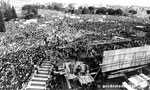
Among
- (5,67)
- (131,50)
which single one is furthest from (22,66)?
(131,50)

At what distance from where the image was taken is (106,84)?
35.0 feet

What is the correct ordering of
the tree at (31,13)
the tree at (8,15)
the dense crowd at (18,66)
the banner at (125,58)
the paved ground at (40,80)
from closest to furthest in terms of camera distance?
the banner at (125,58), the paved ground at (40,80), the dense crowd at (18,66), the tree at (8,15), the tree at (31,13)

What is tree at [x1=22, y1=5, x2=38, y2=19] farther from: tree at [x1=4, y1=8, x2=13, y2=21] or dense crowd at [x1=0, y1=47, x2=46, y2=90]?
dense crowd at [x1=0, y1=47, x2=46, y2=90]

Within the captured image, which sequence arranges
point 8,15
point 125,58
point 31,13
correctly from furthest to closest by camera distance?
point 31,13
point 8,15
point 125,58

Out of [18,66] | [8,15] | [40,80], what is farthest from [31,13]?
[40,80]

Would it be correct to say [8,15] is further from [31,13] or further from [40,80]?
[40,80]

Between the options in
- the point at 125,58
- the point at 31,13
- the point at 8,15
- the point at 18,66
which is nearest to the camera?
the point at 125,58

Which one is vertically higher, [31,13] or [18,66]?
[31,13]

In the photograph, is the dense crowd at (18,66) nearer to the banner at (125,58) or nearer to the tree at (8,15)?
the banner at (125,58)

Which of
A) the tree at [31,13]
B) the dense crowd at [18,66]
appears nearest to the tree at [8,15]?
the tree at [31,13]

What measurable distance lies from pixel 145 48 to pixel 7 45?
778 inches

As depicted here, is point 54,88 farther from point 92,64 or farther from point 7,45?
point 7,45

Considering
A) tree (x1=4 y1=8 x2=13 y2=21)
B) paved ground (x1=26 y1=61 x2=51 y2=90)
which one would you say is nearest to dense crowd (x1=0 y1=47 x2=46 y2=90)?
paved ground (x1=26 y1=61 x2=51 y2=90)

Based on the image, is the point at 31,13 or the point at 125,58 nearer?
the point at 125,58
